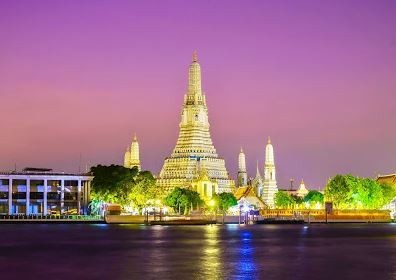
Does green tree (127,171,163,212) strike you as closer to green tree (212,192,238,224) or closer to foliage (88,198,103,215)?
foliage (88,198,103,215)

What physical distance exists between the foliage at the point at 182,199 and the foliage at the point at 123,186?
9626 millimetres

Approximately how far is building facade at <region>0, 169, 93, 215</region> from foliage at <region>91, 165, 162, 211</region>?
25237 mm

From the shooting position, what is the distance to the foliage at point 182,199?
5443 inches

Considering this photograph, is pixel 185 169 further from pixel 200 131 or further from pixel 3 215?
pixel 3 215

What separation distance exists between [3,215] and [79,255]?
8720cm

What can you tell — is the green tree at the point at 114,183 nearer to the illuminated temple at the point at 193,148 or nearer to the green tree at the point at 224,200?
the green tree at the point at 224,200

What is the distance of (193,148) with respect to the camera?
527 ft

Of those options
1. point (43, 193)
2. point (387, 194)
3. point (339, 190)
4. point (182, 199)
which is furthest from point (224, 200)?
point (43, 193)

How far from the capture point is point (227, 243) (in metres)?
69.6

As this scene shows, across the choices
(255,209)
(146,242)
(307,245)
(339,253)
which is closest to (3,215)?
(255,209)

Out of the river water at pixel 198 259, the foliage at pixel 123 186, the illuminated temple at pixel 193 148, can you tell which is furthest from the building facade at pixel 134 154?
the river water at pixel 198 259

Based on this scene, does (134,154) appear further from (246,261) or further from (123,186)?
(246,261)

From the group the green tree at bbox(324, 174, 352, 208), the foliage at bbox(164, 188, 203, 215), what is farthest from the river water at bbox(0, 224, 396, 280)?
the foliage at bbox(164, 188, 203, 215)

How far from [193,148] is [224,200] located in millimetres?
15641
